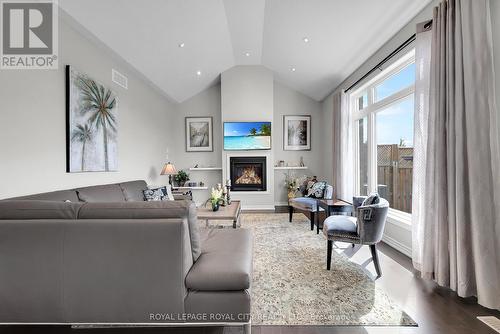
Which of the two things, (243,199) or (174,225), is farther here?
(243,199)

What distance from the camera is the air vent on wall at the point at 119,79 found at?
147 inches

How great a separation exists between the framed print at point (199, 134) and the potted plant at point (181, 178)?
2.58 feet

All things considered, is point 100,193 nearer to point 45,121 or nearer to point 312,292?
point 45,121

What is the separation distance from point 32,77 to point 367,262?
→ 405 cm

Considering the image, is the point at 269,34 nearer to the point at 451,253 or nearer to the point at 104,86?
the point at 104,86

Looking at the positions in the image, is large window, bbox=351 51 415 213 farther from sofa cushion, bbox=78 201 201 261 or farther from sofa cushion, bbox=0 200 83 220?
sofa cushion, bbox=0 200 83 220

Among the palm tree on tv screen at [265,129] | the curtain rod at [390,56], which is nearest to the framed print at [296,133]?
the palm tree on tv screen at [265,129]

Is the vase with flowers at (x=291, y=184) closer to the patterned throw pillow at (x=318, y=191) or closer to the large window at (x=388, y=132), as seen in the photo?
the patterned throw pillow at (x=318, y=191)

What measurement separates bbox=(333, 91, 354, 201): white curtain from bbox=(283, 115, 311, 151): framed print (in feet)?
5.04

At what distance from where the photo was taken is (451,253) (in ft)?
6.86

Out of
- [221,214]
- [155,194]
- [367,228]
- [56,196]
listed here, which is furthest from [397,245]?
[56,196]

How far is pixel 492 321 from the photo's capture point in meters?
1.76

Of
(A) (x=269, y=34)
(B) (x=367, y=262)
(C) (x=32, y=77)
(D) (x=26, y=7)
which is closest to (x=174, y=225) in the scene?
(C) (x=32, y=77)

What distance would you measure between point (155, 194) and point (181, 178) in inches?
92.8
